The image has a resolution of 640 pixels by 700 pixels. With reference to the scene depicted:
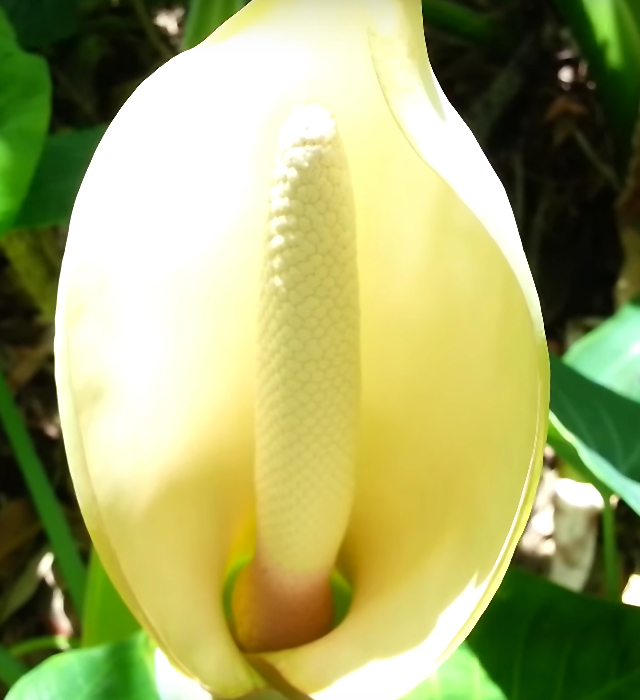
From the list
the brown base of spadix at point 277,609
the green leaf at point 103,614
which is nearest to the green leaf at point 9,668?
the green leaf at point 103,614

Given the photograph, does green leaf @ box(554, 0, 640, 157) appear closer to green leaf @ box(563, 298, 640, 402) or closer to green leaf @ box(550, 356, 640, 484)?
green leaf @ box(563, 298, 640, 402)

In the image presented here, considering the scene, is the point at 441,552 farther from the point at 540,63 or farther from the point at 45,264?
the point at 540,63

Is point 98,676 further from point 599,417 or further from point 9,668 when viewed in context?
point 599,417

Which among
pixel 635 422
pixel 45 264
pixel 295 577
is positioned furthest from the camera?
pixel 45 264

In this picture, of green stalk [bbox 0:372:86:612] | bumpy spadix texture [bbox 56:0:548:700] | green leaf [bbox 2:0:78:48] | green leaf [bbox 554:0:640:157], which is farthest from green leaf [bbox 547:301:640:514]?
green leaf [bbox 2:0:78:48]

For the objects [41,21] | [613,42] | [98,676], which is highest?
[41,21]

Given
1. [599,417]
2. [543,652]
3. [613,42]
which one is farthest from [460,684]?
[613,42]

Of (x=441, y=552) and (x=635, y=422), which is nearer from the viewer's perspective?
(x=441, y=552)

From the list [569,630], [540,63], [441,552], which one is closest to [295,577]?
[441,552]
